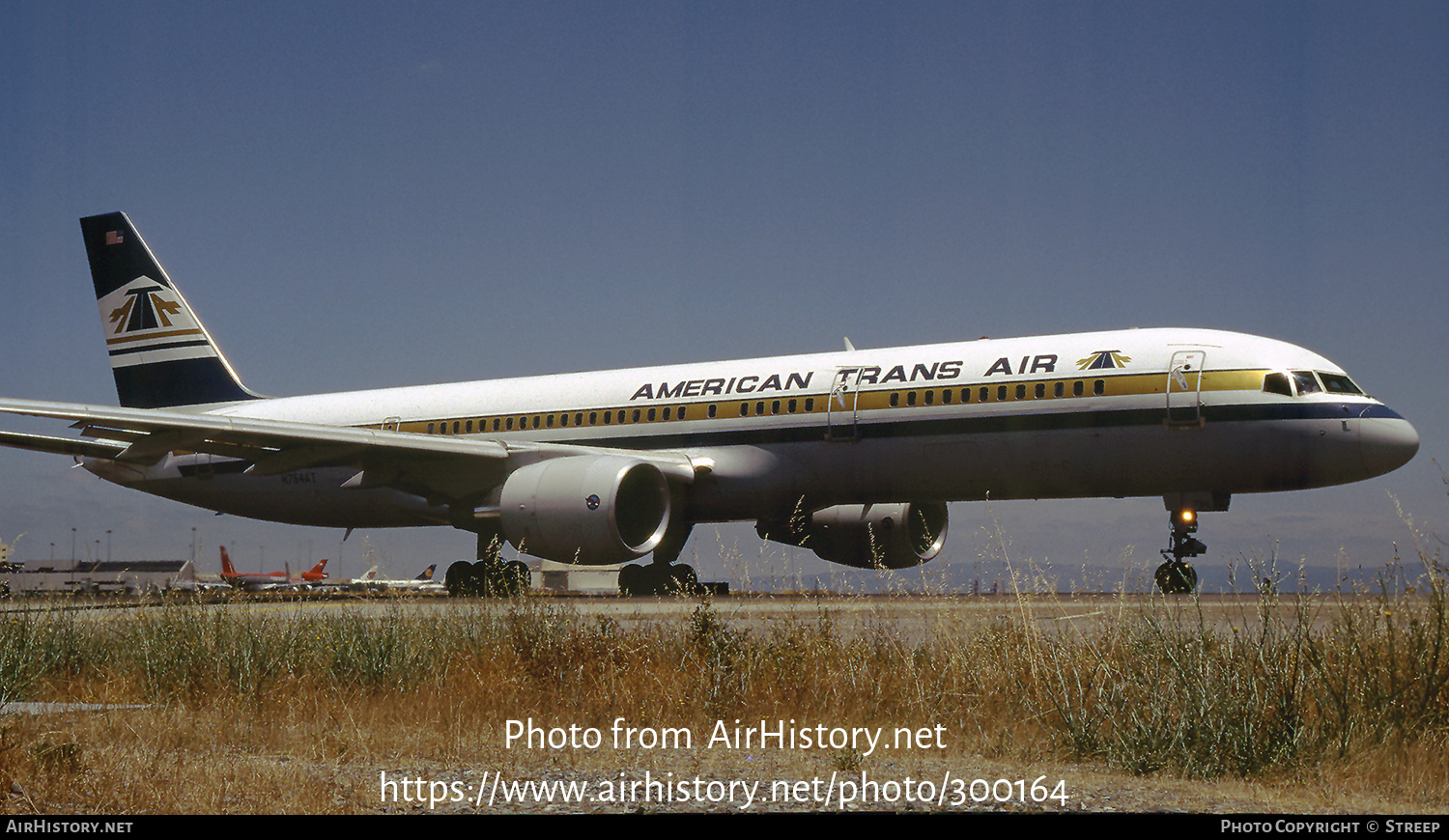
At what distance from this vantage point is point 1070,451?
16.0 meters

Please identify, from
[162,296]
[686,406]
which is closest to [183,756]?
[686,406]

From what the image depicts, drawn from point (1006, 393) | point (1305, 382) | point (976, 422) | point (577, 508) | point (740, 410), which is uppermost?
point (740, 410)

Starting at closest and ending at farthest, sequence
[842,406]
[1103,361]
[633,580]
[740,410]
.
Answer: [1103,361], [842,406], [740,410], [633,580]

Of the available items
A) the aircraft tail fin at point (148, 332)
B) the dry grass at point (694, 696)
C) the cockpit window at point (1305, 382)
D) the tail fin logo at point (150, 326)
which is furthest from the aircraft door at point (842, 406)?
the tail fin logo at point (150, 326)

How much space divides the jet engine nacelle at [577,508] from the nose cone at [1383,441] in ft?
29.9

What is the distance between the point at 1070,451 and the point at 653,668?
9.46m

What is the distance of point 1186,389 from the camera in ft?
51.0

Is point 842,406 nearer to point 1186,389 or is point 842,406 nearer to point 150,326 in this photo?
point 1186,389

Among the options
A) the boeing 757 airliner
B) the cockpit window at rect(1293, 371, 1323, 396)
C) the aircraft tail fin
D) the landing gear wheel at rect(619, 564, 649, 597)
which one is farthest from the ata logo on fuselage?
the aircraft tail fin

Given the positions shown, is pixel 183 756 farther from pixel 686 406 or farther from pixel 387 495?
pixel 387 495

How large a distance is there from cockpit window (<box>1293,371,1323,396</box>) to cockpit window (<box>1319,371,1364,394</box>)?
0.15 metres

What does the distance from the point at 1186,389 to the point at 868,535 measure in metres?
6.96

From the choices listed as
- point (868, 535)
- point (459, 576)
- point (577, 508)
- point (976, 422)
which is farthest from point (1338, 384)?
point (459, 576)

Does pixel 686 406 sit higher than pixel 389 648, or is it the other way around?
pixel 686 406
